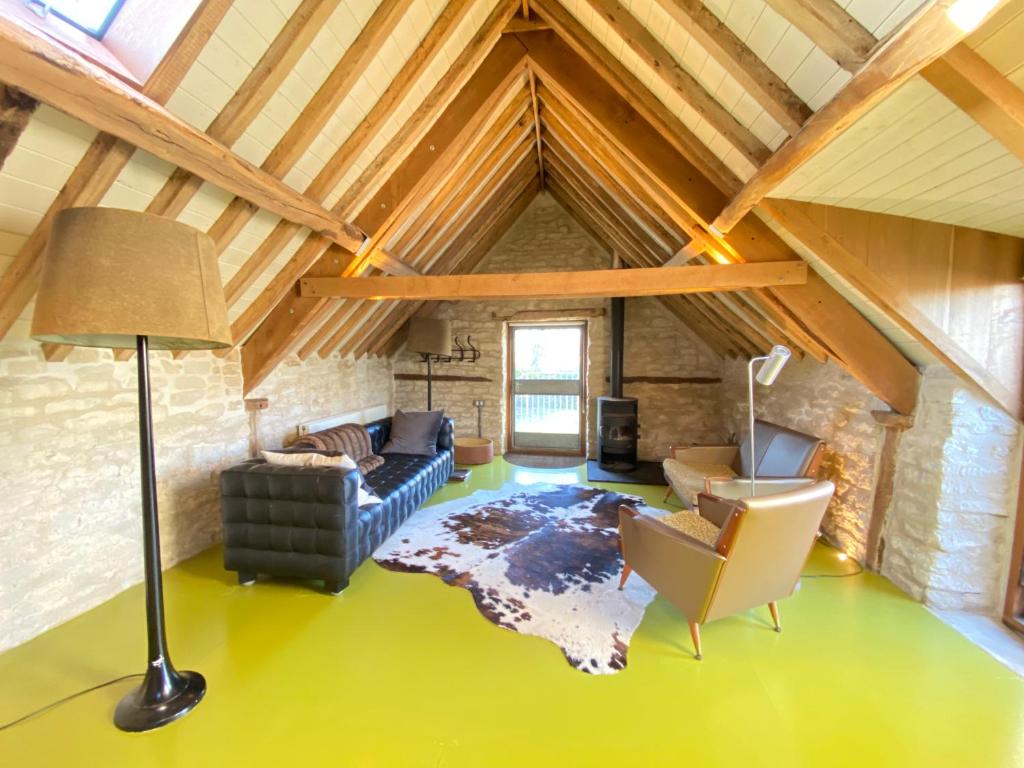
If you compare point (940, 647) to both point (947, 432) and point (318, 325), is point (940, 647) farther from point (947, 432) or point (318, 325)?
point (318, 325)

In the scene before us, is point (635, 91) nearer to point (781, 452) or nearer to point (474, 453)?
point (781, 452)

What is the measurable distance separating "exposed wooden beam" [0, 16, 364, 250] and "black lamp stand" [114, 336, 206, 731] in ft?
2.76

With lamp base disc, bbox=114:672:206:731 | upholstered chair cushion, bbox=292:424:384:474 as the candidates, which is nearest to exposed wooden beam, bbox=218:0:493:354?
upholstered chair cushion, bbox=292:424:384:474

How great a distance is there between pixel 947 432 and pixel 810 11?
8.77 ft

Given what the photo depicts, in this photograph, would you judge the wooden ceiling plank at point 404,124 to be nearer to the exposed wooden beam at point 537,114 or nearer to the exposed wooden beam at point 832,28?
the exposed wooden beam at point 537,114

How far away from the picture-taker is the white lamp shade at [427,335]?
546 centimetres

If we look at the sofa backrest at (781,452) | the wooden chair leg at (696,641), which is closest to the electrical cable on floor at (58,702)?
the wooden chair leg at (696,641)

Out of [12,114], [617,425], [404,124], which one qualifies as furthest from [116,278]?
[617,425]

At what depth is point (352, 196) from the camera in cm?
294

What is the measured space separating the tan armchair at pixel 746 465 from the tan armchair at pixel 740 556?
71 centimetres

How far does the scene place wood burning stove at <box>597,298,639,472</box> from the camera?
5723 mm

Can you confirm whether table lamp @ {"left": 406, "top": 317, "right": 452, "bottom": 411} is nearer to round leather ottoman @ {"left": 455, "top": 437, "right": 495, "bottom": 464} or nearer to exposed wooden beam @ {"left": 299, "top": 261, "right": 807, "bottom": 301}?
round leather ottoman @ {"left": 455, "top": 437, "right": 495, "bottom": 464}

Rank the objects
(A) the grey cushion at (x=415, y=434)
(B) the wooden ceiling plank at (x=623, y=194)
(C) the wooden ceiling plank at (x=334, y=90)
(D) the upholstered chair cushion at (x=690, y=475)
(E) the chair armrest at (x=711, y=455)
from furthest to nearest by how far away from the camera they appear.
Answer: (A) the grey cushion at (x=415, y=434), (E) the chair armrest at (x=711, y=455), (D) the upholstered chair cushion at (x=690, y=475), (B) the wooden ceiling plank at (x=623, y=194), (C) the wooden ceiling plank at (x=334, y=90)

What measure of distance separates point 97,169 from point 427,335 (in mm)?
3717
